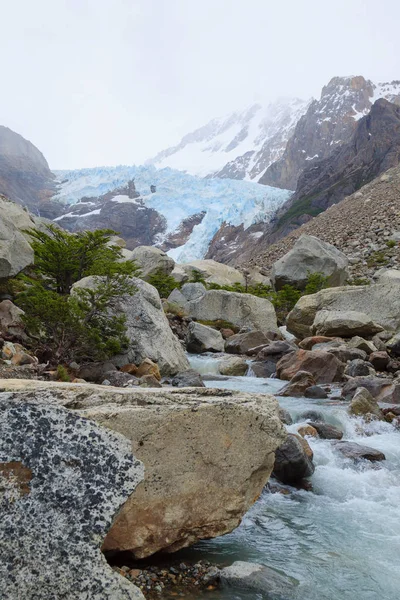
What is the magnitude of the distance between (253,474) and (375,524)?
7.27 feet

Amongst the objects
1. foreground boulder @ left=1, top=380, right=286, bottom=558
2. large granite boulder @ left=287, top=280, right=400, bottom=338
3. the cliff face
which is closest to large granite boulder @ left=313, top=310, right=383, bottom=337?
large granite boulder @ left=287, top=280, right=400, bottom=338

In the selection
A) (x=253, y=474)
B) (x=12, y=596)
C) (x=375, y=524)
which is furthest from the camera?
(x=375, y=524)

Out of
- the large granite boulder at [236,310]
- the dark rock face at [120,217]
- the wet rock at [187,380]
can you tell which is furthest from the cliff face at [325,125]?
the wet rock at [187,380]

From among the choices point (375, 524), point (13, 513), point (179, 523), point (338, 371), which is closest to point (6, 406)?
point (13, 513)

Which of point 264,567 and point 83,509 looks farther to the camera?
point 264,567

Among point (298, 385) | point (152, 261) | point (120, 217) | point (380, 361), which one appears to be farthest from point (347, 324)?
point (120, 217)

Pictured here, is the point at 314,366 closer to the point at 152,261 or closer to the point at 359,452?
the point at 359,452

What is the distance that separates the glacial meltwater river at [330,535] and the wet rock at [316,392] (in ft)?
9.94

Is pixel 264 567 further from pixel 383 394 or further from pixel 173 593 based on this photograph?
pixel 383 394

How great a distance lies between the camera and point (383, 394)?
10211 mm

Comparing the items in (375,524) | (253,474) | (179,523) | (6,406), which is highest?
(6,406)

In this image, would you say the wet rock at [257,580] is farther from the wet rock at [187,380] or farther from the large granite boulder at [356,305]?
the large granite boulder at [356,305]

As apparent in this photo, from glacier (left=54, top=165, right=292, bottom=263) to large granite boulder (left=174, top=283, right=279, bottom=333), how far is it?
56.2 meters

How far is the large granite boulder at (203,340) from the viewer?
16.3 meters
